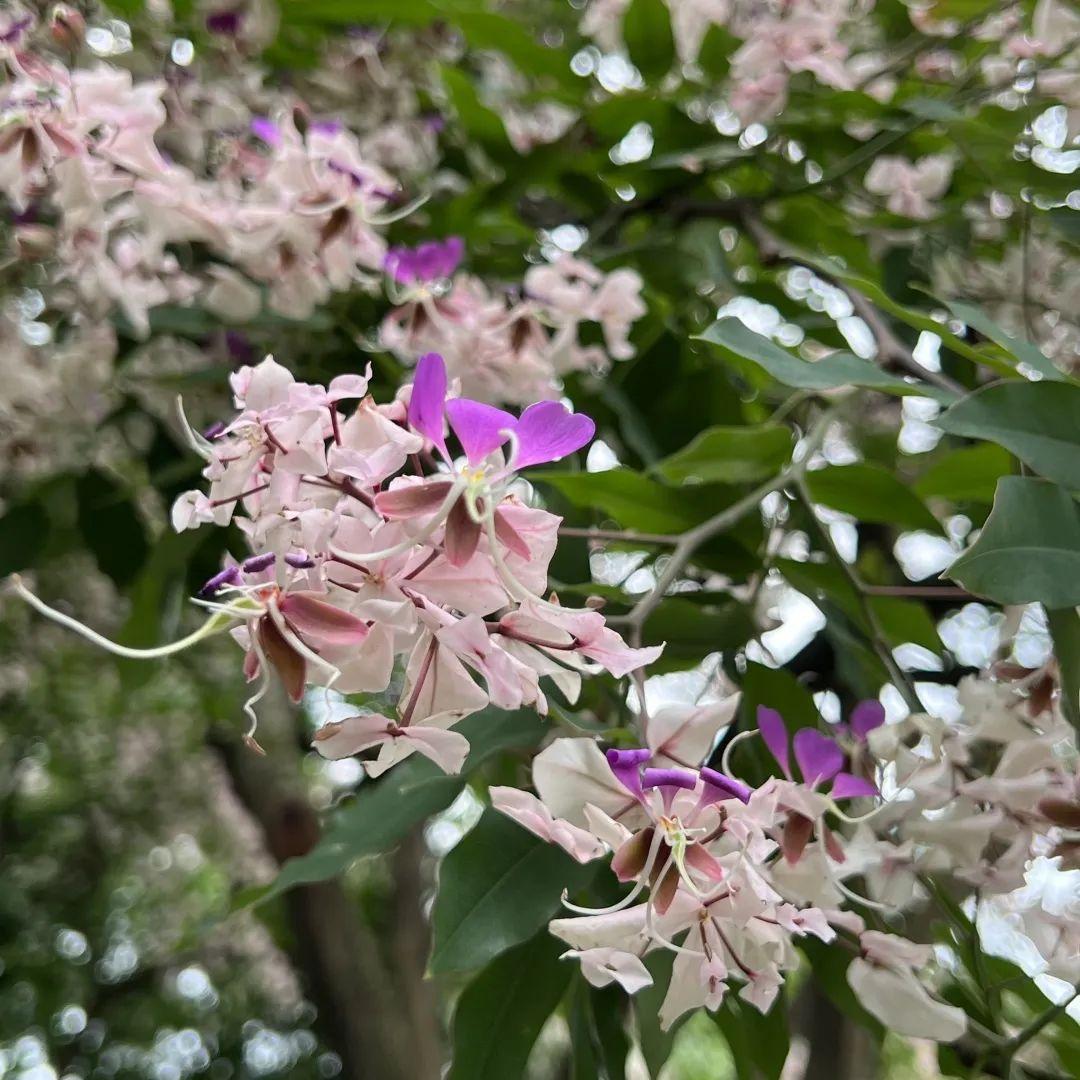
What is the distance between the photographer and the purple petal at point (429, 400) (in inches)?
10.3

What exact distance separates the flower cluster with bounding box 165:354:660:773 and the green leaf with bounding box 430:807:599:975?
123 millimetres

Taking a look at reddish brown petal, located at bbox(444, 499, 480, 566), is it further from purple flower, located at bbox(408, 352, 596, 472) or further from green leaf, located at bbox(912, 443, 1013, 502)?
green leaf, located at bbox(912, 443, 1013, 502)

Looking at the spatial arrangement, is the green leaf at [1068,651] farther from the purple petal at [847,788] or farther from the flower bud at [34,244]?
the flower bud at [34,244]

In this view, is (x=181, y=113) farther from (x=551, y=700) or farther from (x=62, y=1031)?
(x=62, y=1031)

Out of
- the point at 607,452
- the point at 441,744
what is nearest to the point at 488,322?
the point at 607,452

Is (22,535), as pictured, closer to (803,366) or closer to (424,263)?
(424,263)

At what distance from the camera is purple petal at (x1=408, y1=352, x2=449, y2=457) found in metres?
0.26

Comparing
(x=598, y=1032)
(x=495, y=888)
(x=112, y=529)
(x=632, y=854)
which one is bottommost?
(x=112, y=529)

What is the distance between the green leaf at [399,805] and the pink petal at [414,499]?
16 centimetres

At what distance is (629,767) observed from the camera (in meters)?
0.28

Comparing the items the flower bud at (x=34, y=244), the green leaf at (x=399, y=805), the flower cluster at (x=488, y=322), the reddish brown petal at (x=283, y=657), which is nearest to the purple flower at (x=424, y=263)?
the flower cluster at (x=488, y=322)

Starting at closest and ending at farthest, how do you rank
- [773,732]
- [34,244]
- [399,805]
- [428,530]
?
[428,530] → [773,732] → [399,805] → [34,244]

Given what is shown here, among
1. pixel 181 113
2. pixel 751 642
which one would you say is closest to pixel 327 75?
pixel 181 113

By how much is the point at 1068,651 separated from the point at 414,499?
0.23 metres
